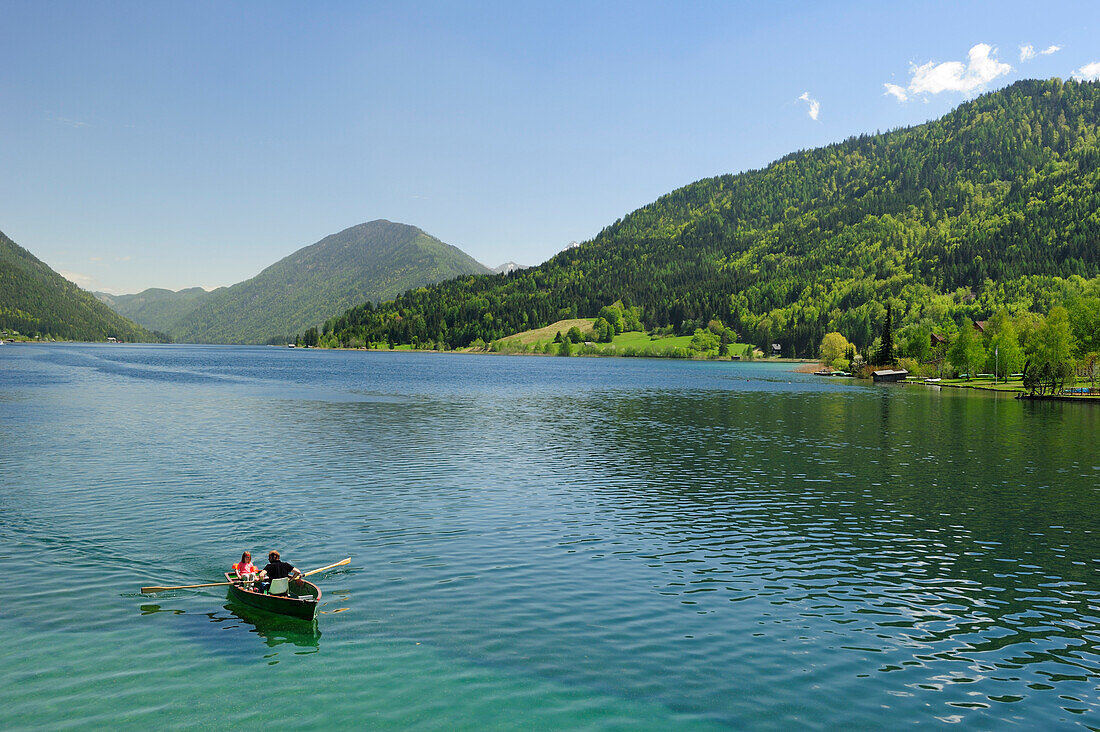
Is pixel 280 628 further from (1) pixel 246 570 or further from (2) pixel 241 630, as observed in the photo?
(1) pixel 246 570

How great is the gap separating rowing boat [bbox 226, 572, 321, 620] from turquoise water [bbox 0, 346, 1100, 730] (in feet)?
2.04

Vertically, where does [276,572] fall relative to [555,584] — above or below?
above

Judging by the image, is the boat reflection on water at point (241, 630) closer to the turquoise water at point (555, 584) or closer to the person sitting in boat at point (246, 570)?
the turquoise water at point (555, 584)

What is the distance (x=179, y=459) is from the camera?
5900cm

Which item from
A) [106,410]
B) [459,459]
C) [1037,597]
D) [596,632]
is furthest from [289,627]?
[106,410]

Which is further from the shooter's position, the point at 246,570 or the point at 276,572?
the point at 246,570

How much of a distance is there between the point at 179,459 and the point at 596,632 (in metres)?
47.5

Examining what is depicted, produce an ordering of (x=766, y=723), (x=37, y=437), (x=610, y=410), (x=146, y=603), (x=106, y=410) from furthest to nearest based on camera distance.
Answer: (x=610, y=410)
(x=106, y=410)
(x=37, y=437)
(x=146, y=603)
(x=766, y=723)

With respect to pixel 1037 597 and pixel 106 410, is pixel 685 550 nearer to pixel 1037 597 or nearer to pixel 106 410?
pixel 1037 597

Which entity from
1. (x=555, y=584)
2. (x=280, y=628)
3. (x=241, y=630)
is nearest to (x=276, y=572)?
(x=280, y=628)

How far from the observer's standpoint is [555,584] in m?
29.4

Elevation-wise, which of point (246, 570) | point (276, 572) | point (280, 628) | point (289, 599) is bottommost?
point (280, 628)

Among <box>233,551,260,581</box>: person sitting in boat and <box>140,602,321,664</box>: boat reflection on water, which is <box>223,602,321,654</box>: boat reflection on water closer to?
<box>140,602,321,664</box>: boat reflection on water

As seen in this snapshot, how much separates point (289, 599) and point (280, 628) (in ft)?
3.82
